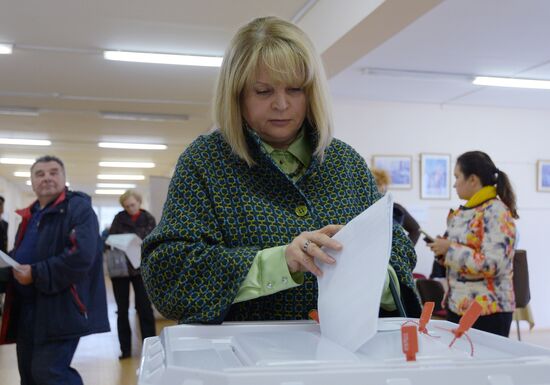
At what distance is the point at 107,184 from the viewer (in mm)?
21281

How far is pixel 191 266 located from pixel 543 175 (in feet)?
24.4

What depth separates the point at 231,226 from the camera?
1.00 meters

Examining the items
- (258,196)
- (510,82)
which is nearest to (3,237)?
(510,82)

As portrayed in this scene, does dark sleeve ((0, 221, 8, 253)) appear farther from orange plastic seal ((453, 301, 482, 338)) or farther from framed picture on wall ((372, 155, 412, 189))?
orange plastic seal ((453, 301, 482, 338))

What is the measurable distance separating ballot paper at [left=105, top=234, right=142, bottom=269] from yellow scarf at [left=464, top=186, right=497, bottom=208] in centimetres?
295

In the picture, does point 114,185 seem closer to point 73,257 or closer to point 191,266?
point 73,257

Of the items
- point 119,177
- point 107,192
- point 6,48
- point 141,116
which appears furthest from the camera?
point 107,192

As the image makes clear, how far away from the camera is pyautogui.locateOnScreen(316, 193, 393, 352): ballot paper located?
73cm

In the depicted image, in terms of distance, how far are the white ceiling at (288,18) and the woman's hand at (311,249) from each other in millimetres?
3090

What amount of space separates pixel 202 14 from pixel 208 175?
433 cm

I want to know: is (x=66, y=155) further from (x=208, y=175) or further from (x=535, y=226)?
(x=208, y=175)

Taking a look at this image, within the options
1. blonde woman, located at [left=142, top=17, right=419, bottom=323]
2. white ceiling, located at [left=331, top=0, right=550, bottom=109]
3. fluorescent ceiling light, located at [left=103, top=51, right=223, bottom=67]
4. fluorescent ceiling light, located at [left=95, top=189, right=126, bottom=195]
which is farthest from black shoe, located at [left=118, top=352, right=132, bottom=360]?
fluorescent ceiling light, located at [left=95, top=189, right=126, bottom=195]

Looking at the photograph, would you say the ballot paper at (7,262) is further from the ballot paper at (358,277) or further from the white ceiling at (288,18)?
the white ceiling at (288,18)

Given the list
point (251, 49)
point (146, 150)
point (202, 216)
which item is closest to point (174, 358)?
point (202, 216)
